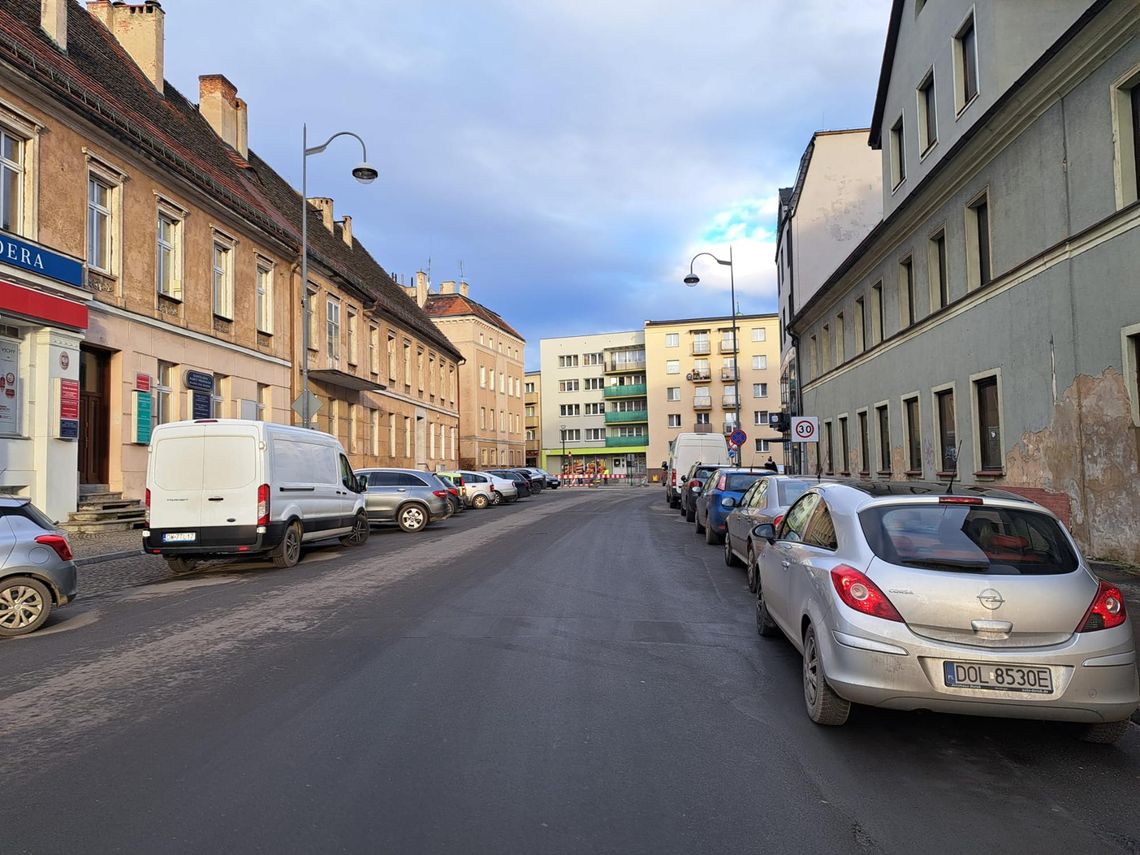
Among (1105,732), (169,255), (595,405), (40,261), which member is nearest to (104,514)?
(40,261)

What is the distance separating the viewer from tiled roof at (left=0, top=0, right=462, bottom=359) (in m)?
16.9

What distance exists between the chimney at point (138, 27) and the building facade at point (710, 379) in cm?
5726

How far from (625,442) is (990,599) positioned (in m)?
79.3

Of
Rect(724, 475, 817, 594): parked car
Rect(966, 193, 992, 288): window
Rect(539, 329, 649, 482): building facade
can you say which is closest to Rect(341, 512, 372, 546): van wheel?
Rect(724, 475, 817, 594): parked car

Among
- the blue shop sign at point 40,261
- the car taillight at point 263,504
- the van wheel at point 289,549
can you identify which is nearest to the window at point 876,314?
the van wheel at point 289,549

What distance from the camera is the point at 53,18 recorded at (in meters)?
18.7

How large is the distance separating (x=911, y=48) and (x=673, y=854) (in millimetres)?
22072

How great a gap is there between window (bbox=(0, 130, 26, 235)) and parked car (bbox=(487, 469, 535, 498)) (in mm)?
23961

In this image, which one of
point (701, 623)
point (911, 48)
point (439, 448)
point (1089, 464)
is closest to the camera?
point (701, 623)

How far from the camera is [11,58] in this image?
1533cm

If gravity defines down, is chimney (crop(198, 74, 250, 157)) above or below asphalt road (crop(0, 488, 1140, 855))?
above

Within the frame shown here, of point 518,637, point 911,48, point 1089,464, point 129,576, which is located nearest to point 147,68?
point 129,576

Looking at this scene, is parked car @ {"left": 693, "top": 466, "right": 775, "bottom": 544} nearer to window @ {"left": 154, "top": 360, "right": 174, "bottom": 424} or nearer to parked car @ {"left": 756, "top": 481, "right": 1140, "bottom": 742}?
parked car @ {"left": 756, "top": 481, "right": 1140, "bottom": 742}

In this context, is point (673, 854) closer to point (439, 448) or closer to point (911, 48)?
point (911, 48)
